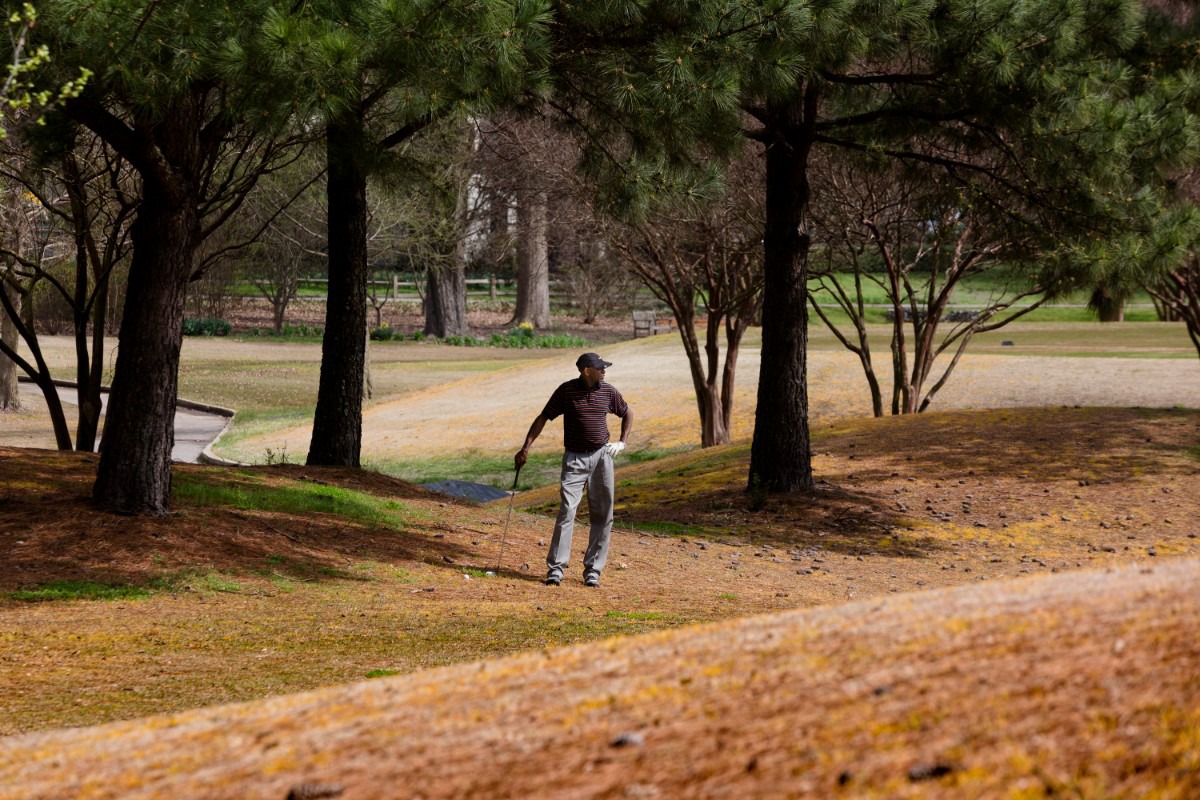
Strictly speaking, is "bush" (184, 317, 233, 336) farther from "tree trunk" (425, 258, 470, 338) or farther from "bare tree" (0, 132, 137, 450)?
"bare tree" (0, 132, 137, 450)

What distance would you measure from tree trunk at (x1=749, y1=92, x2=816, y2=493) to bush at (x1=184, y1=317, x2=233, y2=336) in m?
37.5

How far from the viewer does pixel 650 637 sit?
4680 mm

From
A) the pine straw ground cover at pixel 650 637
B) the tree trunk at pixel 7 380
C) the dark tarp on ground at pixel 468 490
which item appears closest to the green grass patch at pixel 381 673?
the pine straw ground cover at pixel 650 637

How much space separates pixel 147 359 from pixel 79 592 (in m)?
2.11

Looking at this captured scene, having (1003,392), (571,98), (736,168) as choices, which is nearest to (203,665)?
(571,98)

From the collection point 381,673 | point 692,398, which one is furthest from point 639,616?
point 692,398

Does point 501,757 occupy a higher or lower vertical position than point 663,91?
lower

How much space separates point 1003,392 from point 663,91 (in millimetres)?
15759

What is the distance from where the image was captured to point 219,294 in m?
50.4

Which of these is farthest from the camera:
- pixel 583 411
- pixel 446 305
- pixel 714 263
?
pixel 446 305

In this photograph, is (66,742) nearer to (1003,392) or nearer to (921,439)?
(921,439)

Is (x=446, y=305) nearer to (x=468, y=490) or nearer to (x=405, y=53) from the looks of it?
(x=468, y=490)

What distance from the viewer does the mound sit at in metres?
3.12

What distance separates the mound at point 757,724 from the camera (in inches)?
123
